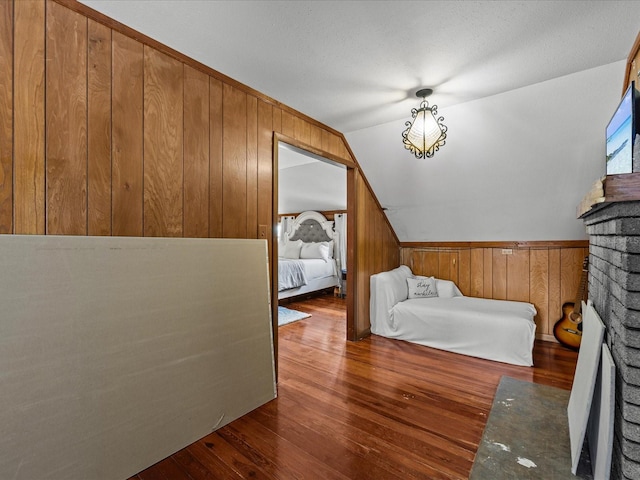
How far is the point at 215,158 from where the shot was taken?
2.10 m

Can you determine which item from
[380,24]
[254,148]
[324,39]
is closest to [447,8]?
[380,24]

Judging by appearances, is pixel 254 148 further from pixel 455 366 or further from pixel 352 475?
pixel 455 366

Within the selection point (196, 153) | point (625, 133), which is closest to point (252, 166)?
point (196, 153)

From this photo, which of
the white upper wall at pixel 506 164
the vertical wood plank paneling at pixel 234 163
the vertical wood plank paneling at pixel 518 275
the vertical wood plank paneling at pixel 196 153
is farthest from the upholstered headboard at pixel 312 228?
the vertical wood plank paneling at pixel 196 153

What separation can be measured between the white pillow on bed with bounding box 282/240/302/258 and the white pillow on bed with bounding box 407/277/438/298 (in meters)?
3.07

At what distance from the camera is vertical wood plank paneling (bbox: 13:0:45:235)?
1327mm

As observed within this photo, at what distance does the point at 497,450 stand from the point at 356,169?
2789mm

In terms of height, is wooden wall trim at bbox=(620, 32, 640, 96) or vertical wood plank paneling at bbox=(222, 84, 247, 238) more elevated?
wooden wall trim at bbox=(620, 32, 640, 96)

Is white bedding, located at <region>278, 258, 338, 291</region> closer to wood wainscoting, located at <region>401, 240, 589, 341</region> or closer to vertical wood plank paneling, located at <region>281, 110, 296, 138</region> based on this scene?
wood wainscoting, located at <region>401, 240, 589, 341</region>

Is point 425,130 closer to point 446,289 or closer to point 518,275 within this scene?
point 446,289

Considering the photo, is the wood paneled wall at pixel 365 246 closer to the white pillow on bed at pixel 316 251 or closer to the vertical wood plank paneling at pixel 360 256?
the vertical wood plank paneling at pixel 360 256

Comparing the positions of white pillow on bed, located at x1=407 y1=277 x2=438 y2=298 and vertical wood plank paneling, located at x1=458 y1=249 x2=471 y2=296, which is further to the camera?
vertical wood plank paneling, located at x1=458 y1=249 x2=471 y2=296

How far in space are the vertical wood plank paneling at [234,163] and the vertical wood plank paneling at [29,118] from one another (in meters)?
0.96

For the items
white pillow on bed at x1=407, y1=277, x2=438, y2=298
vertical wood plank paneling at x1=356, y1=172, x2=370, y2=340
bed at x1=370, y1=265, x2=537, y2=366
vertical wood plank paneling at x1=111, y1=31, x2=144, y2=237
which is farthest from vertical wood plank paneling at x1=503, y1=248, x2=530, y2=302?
vertical wood plank paneling at x1=111, y1=31, x2=144, y2=237
